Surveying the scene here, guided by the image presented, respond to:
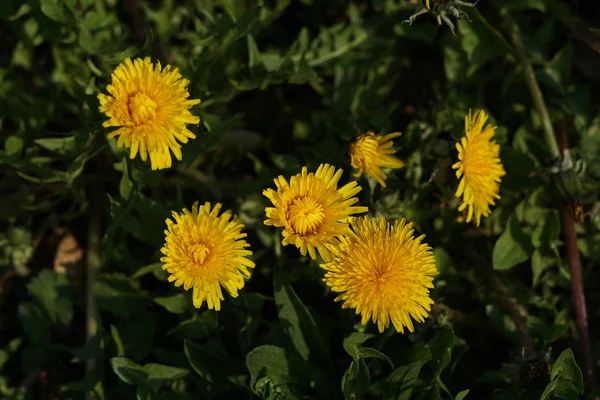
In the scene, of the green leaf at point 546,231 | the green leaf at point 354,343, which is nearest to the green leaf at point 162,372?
the green leaf at point 354,343

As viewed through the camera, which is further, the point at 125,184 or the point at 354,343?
the point at 125,184

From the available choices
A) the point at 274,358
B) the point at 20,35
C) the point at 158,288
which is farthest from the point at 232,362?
the point at 20,35

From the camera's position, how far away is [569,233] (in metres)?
2.74

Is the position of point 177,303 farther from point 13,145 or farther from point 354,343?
point 13,145

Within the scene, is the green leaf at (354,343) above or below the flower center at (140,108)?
below

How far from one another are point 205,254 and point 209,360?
0.57 meters

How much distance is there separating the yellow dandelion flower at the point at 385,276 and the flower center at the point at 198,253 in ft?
1.26

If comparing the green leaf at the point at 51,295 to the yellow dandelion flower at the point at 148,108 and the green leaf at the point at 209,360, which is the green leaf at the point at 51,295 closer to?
the green leaf at the point at 209,360

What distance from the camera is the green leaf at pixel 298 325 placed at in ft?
Answer: 7.96

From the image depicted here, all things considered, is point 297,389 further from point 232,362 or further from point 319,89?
point 319,89

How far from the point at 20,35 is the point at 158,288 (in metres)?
1.25

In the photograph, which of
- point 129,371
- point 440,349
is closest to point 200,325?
A: point 129,371

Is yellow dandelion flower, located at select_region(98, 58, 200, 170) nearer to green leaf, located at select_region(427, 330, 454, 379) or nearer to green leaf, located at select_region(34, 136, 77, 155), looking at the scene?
green leaf, located at select_region(34, 136, 77, 155)

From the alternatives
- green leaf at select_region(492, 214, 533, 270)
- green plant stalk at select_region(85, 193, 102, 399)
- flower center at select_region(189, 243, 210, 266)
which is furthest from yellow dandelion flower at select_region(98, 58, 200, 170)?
green leaf at select_region(492, 214, 533, 270)
